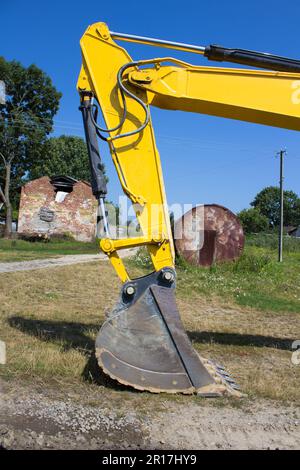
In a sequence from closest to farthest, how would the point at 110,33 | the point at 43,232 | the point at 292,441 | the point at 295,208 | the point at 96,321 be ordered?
the point at 292,441
the point at 110,33
the point at 96,321
the point at 43,232
the point at 295,208

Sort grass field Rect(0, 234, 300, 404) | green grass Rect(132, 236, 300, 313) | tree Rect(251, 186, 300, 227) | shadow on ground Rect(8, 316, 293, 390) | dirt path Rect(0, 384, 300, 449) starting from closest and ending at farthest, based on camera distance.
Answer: dirt path Rect(0, 384, 300, 449) < grass field Rect(0, 234, 300, 404) < shadow on ground Rect(8, 316, 293, 390) < green grass Rect(132, 236, 300, 313) < tree Rect(251, 186, 300, 227)

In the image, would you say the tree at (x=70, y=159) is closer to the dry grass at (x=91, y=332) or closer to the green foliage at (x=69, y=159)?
the green foliage at (x=69, y=159)

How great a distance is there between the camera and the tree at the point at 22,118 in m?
31.6

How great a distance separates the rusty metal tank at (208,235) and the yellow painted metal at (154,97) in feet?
25.0

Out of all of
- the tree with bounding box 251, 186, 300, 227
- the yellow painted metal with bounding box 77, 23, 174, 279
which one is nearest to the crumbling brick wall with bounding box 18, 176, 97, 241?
the yellow painted metal with bounding box 77, 23, 174, 279

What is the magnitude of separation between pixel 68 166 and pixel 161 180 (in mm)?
43620

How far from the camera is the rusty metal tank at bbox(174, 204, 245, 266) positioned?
12.6 meters

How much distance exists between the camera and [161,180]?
4.83 metres

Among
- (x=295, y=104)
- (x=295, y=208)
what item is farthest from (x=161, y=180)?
(x=295, y=208)

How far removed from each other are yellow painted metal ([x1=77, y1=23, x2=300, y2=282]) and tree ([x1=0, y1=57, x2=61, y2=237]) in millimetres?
27233

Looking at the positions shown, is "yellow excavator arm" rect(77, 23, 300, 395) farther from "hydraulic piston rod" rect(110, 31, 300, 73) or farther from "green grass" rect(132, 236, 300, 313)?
"green grass" rect(132, 236, 300, 313)

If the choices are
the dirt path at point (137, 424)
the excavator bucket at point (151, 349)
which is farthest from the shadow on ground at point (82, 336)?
the dirt path at point (137, 424)

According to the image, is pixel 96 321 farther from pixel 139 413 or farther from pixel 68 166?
pixel 68 166

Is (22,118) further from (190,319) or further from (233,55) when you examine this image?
(233,55)
